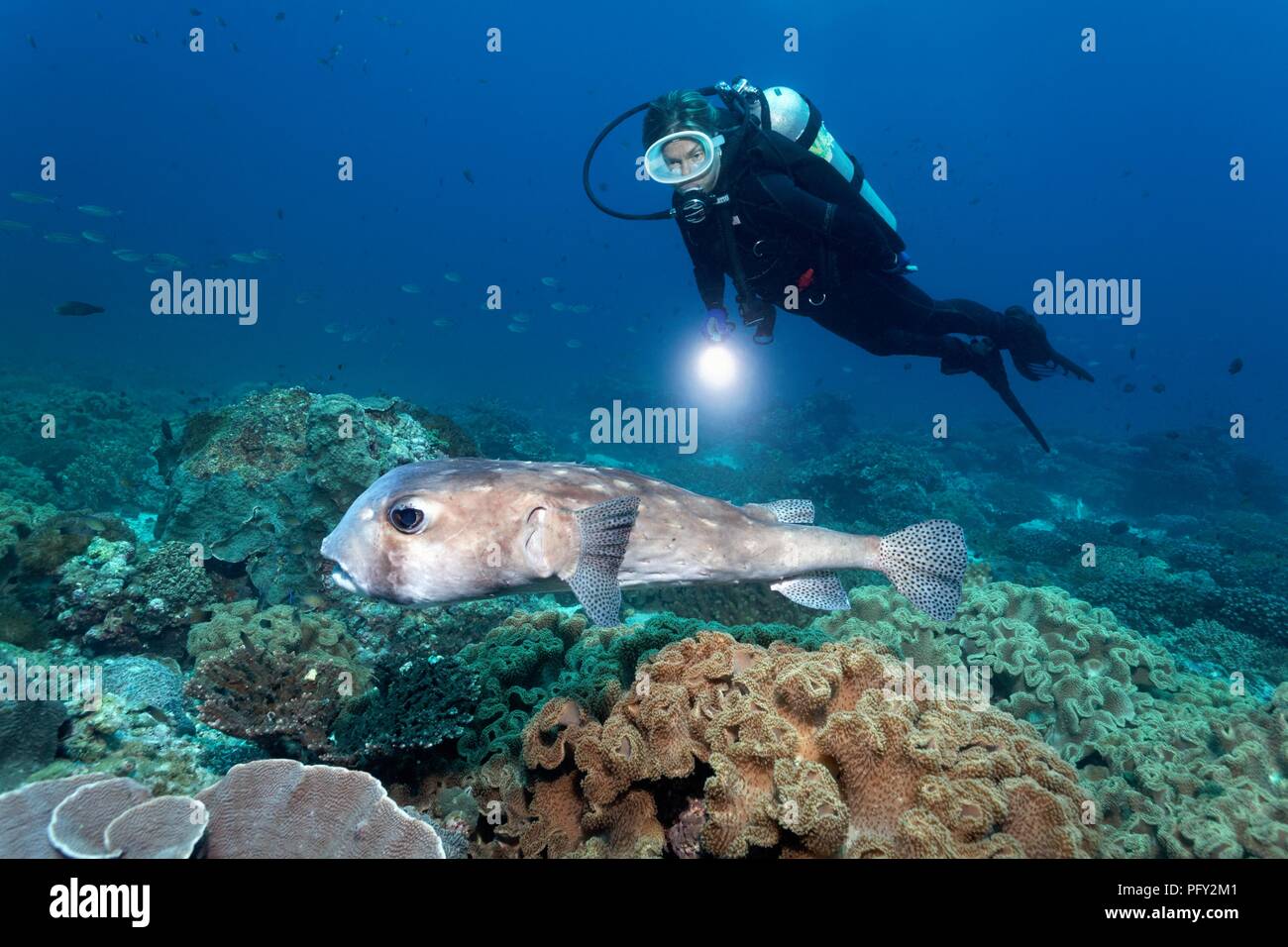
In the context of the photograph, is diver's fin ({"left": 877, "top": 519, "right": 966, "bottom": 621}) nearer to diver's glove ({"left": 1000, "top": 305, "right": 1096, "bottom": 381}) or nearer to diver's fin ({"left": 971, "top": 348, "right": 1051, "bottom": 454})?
diver's fin ({"left": 971, "top": 348, "right": 1051, "bottom": 454})

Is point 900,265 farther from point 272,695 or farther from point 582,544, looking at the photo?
point 272,695

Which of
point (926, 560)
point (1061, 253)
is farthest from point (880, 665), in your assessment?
point (1061, 253)

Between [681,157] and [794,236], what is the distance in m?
2.00

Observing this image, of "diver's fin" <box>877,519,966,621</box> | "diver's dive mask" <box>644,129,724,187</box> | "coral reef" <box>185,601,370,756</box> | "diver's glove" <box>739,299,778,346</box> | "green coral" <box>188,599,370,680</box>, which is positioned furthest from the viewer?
"diver's glove" <box>739,299,778,346</box>

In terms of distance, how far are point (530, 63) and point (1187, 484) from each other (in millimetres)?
151625

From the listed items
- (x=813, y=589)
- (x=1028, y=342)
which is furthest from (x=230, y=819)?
(x=1028, y=342)

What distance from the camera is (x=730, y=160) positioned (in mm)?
8406

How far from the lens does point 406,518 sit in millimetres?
3238

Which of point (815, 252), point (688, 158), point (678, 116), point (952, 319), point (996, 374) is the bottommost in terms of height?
point (996, 374)

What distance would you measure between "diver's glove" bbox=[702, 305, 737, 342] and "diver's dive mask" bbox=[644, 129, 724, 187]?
1.93m

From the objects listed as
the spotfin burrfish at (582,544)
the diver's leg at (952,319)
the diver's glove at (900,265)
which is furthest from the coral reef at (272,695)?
the diver's glove at (900,265)

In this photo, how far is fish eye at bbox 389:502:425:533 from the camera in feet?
10.6

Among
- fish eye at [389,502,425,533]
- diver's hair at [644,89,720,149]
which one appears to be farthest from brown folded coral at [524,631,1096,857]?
diver's hair at [644,89,720,149]
